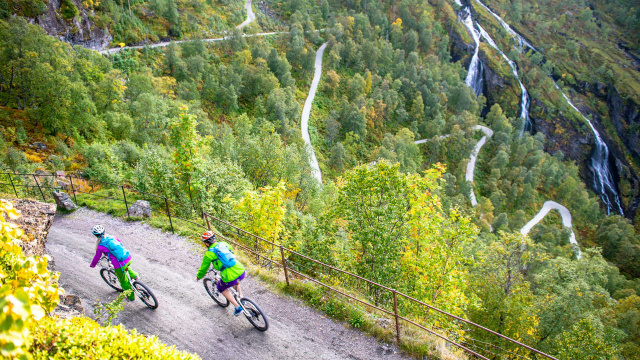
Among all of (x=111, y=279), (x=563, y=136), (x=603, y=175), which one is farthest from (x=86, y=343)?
(x=563, y=136)

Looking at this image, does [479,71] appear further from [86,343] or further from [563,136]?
[86,343]

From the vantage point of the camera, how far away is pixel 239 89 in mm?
65688

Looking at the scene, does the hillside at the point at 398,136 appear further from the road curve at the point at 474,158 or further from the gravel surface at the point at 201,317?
the gravel surface at the point at 201,317

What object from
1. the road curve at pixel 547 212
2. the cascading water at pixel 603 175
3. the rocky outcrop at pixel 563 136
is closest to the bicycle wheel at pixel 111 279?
the road curve at pixel 547 212

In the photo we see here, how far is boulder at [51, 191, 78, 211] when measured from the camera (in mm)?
14867

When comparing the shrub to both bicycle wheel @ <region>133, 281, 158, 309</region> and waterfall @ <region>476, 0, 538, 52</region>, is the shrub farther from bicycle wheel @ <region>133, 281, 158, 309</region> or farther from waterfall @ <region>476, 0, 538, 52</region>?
waterfall @ <region>476, 0, 538, 52</region>

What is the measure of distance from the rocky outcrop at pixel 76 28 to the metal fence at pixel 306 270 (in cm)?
3912

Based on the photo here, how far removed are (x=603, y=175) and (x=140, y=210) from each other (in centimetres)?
13565

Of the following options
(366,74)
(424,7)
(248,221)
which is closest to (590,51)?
(424,7)

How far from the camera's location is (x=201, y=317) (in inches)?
349

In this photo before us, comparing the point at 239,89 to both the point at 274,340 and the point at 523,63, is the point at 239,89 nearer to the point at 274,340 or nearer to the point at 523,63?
the point at 274,340

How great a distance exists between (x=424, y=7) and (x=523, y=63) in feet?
152

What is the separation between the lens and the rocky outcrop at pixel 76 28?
44781 mm

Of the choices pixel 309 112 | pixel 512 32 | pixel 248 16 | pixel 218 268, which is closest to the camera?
pixel 218 268
